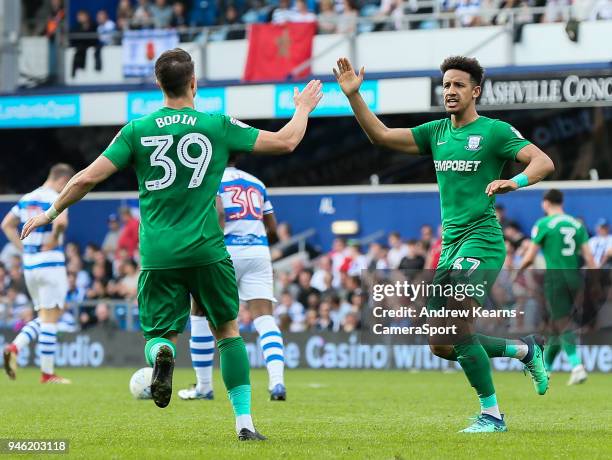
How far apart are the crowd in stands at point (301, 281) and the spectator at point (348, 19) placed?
3.65m

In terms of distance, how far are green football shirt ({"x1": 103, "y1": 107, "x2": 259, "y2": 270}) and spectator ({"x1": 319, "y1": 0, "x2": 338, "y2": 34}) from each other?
55.2ft

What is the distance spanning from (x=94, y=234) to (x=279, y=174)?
13.4 feet

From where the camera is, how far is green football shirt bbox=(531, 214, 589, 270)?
16.1 metres

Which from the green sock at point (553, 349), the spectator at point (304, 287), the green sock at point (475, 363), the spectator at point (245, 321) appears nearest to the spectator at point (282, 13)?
the spectator at point (304, 287)

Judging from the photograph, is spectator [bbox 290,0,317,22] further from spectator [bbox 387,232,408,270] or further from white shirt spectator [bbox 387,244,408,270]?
white shirt spectator [bbox 387,244,408,270]

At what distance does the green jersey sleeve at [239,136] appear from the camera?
27.1 feet

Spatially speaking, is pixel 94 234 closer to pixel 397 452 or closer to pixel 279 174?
pixel 279 174

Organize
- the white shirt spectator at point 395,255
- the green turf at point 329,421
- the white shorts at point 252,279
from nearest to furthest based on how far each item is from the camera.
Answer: the green turf at point 329,421 < the white shorts at point 252,279 < the white shirt spectator at point 395,255

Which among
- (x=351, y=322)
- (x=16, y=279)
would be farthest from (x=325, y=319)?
(x=16, y=279)

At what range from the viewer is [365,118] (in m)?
9.33

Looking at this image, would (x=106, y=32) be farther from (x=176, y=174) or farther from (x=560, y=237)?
(x=176, y=174)

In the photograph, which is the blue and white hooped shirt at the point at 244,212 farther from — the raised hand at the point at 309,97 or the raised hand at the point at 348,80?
the raised hand at the point at 309,97

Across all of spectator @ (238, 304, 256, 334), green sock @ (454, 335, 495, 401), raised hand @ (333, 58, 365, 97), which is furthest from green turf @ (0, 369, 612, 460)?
spectator @ (238, 304, 256, 334)

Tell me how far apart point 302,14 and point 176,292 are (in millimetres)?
17462
